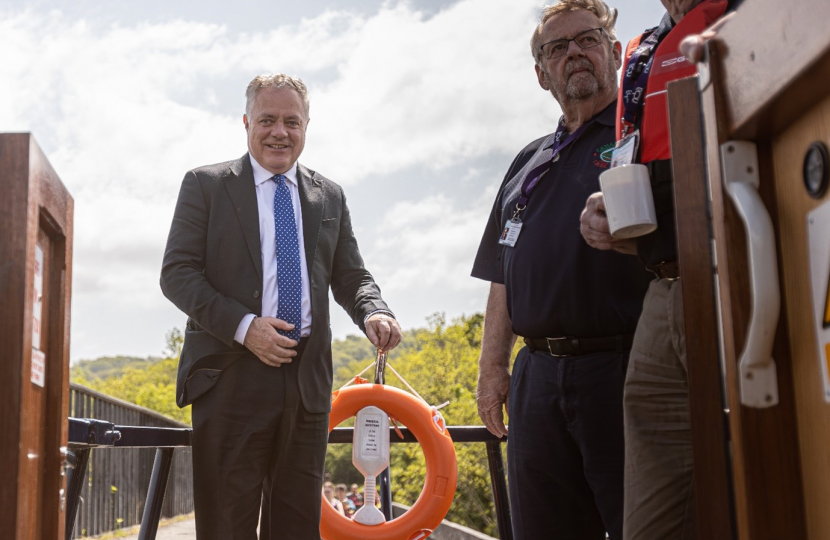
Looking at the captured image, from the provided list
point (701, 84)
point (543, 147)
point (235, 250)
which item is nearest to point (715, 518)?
point (701, 84)

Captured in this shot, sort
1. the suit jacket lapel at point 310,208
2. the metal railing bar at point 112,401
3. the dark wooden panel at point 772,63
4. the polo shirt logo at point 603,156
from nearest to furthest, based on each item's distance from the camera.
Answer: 1. the dark wooden panel at point 772,63
2. the polo shirt logo at point 603,156
3. the suit jacket lapel at point 310,208
4. the metal railing bar at point 112,401

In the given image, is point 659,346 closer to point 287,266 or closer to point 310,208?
point 287,266

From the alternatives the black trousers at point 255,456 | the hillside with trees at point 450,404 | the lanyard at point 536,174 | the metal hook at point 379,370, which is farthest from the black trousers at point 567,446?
the hillside with trees at point 450,404

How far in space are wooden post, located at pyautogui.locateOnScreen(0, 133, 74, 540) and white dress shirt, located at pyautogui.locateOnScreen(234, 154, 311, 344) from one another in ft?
3.56

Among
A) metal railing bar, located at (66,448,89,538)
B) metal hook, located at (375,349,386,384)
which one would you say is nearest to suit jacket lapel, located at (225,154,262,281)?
metal railing bar, located at (66,448,89,538)

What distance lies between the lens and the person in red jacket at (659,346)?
1.54 meters

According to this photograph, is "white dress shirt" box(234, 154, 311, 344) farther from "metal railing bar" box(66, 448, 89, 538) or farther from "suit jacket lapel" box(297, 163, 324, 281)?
"metal railing bar" box(66, 448, 89, 538)

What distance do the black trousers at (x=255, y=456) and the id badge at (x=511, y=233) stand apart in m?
0.74

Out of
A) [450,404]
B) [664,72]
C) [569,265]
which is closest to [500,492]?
[569,265]

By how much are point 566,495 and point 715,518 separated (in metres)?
1.20

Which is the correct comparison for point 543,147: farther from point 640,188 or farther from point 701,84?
point 701,84

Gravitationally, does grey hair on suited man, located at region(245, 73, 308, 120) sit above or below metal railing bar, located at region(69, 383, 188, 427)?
above

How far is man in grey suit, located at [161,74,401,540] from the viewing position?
2.47 m

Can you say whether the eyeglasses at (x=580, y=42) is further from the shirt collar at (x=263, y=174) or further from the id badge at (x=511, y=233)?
the shirt collar at (x=263, y=174)
